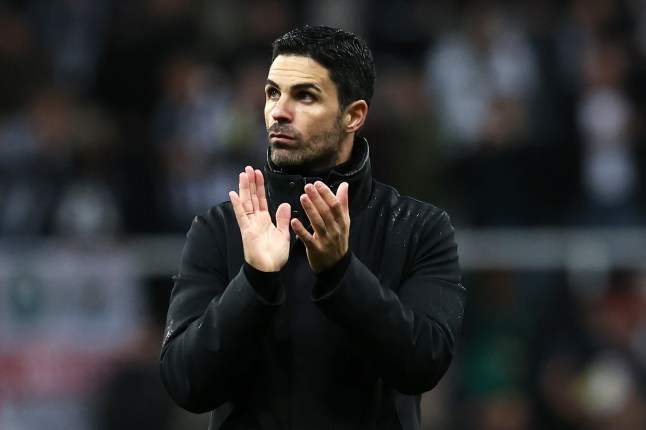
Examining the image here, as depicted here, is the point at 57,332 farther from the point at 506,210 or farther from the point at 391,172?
the point at 506,210

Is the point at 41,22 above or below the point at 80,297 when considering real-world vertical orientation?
above

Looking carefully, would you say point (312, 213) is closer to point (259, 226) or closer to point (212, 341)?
point (259, 226)

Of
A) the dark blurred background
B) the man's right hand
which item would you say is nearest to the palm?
the man's right hand

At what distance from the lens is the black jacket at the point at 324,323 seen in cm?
380

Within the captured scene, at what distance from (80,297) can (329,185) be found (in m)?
6.08

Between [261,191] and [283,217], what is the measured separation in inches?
4.1

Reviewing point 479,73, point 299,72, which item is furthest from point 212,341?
point 479,73

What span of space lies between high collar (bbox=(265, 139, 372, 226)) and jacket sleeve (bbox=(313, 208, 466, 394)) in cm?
25

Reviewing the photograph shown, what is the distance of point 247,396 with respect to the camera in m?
3.99

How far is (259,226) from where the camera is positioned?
384 cm

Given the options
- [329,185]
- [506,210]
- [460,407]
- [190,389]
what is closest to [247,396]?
[190,389]

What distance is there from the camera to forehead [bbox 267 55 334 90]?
4.06 metres

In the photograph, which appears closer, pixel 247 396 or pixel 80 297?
pixel 247 396

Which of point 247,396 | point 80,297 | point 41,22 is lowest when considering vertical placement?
point 80,297
